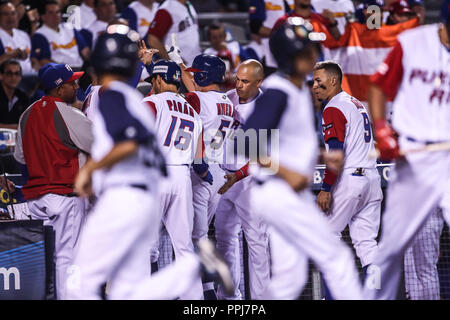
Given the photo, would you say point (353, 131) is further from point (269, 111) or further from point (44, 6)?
point (44, 6)

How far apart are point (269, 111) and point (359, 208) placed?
248 cm

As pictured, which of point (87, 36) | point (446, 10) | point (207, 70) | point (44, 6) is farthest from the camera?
point (44, 6)

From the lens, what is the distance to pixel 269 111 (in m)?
4.79

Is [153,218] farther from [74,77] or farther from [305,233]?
[74,77]

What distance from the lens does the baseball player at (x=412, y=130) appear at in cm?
506

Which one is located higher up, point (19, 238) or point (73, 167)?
point (73, 167)

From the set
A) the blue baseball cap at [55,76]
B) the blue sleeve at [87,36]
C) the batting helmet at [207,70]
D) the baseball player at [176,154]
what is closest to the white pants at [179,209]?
the baseball player at [176,154]

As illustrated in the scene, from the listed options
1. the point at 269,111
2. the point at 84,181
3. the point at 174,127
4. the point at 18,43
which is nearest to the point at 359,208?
the point at 174,127

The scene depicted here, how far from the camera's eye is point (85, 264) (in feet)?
15.1

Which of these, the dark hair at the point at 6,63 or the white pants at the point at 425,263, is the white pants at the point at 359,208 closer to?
the white pants at the point at 425,263

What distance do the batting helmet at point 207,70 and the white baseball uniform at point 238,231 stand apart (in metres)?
0.58

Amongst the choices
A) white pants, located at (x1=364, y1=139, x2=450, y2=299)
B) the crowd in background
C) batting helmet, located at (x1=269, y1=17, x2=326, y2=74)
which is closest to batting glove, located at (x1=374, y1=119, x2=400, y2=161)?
white pants, located at (x1=364, y1=139, x2=450, y2=299)

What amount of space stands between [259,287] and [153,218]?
2.50 m
